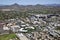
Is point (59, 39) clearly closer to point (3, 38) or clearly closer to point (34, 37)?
point (34, 37)

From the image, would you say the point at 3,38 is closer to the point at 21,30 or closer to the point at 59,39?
the point at 21,30

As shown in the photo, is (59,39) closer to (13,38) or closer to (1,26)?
(13,38)

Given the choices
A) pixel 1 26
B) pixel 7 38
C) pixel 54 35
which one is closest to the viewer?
pixel 7 38

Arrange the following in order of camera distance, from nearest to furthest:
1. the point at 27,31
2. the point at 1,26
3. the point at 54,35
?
the point at 54,35 → the point at 27,31 → the point at 1,26

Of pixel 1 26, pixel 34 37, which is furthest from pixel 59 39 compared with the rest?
pixel 1 26

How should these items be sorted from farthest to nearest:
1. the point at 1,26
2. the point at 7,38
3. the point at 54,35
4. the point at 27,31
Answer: the point at 1,26, the point at 27,31, the point at 54,35, the point at 7,38

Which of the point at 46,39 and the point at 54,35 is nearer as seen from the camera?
the point at 46,39

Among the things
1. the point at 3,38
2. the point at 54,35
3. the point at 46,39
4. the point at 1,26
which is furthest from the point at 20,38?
the point at 1,26

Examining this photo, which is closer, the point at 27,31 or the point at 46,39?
the point at 46,39

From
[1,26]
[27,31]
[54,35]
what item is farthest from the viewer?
[1,26]
